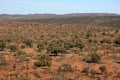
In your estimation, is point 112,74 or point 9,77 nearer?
point 9,77

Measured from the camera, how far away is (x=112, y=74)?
19125mm

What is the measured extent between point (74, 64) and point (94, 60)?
202 centimetres

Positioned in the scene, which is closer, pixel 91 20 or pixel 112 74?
pixel 112 74

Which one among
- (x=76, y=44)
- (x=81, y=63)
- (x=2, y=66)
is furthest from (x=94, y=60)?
(x=76, y=44)

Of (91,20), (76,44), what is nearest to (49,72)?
(76,44)

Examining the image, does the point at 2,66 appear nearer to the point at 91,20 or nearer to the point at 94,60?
the point at 94,60

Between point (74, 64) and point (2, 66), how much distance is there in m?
5.44

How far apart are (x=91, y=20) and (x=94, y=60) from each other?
103272 millimetres

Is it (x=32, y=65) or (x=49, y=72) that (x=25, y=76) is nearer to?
(x=49, y=72)

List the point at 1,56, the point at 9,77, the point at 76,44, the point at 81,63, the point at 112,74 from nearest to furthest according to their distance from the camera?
the point at 9,77 < the point at 112,74 < the point at 81,63 < the point at 1,56 < the point at 76,44

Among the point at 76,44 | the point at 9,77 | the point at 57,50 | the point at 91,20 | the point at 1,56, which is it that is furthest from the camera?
the point at 91,20

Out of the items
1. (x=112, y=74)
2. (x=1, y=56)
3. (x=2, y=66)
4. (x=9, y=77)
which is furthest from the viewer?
(x=1, y=56)

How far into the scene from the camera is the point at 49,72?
19984mm

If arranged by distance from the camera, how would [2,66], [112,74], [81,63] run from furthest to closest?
[81,63], [2,66], [112,74]
